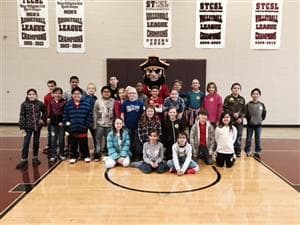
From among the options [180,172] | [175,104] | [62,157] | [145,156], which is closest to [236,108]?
[175,104]

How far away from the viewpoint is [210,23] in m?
8.84

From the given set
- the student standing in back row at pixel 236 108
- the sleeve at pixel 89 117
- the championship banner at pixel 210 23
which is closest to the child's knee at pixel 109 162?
the sleeve at pixel 89 117

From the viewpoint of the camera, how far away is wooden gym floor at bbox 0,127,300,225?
345cm

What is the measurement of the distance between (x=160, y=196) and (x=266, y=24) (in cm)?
639

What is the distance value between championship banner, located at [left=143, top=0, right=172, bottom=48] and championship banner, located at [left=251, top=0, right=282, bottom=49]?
83.9 inches

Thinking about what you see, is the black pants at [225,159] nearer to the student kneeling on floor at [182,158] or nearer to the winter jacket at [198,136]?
the winter jacket at [198,136]

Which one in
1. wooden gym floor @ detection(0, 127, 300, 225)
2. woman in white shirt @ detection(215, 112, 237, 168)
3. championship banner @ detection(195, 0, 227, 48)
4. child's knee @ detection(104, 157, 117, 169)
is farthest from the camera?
championship banner @ detection(195, 0, 227, 48)

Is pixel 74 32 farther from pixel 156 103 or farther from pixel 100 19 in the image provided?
pixel 156 103

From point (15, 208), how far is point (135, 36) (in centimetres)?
610

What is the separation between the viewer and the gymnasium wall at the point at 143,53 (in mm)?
8867

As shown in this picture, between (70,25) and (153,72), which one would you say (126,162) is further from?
(70,25)

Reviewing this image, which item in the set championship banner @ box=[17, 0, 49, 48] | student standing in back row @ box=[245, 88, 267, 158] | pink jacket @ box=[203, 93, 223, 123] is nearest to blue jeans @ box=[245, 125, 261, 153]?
student standing in back row @ box=[245, 88, 267, 158]

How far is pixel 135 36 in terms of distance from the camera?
29.3 feet

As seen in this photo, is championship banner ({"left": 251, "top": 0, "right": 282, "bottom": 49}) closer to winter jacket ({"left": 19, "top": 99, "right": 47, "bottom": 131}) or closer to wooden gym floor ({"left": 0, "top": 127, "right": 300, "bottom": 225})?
wooden gym floor ({"left": 0, "top": 127, "right": 300, "bottom": 225})
